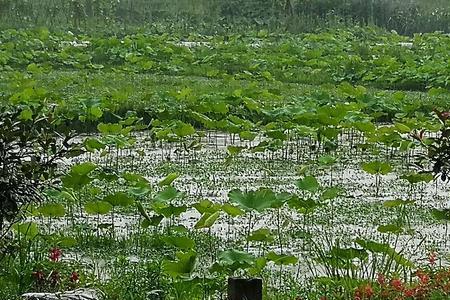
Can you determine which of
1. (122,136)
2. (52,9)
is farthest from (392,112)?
(52,9)

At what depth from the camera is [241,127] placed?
25.4 feet

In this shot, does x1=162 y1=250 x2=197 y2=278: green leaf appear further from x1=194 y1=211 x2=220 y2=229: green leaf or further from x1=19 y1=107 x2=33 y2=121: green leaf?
x1=19 y1=107 x2=33 y2=121: green leaf

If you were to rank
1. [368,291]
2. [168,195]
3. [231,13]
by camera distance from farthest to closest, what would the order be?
[231,13] → [168,195] → [368,291]

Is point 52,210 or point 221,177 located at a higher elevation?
point 52,210

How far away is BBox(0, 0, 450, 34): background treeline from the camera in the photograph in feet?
62.7

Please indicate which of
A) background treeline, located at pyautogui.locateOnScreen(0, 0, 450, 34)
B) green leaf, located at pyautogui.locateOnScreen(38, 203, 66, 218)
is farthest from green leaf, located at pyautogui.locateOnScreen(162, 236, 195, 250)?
background treeline, located at pyautogui.locateOnScreen(0, 0, 450, 34)

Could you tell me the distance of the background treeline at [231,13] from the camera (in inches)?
753

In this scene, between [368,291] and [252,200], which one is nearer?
[368,291]

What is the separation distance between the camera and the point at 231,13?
21.2m

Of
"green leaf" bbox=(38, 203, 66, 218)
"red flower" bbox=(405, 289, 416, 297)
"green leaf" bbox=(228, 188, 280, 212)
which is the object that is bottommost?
"green leaf" bbox=(38, 203, 66, 218)

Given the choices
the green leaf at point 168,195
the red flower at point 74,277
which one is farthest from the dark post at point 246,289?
the green leaf at point 168,195

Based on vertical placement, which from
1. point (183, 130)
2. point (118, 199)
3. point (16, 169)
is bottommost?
point (183, 130)

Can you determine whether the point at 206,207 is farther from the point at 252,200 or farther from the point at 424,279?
the point at 424,279

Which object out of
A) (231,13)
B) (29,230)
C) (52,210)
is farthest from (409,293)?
(231,13)
